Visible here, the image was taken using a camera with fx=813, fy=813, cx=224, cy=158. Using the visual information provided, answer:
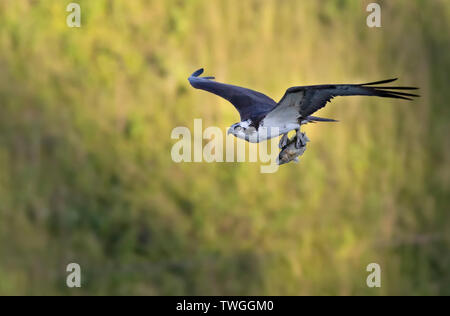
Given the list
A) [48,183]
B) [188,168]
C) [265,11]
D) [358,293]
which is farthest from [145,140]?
[358,293]

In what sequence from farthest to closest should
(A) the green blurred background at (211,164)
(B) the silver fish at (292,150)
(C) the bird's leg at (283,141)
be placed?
(A) the green blurred background at (211,164) → (C) the bird's leg at (283,141) → (B) the silver fish at (292,150)

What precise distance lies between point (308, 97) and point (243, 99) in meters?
1.84

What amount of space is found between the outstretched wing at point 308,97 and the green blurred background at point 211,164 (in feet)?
26.5

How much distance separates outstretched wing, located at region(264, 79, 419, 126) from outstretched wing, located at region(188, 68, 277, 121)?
0.59 metres

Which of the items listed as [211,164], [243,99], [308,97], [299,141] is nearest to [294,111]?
[308,97]

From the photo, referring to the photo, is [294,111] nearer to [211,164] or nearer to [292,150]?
[292,150]

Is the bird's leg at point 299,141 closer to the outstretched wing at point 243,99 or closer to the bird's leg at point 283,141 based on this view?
the bird's leg at point 283,141

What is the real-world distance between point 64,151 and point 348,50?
754 centimetres

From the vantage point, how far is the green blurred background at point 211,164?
15.0 metres

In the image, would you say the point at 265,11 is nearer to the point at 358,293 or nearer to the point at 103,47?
the point at 103,47

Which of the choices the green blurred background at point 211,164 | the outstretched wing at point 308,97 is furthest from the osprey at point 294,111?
the green blurred background at point 211,164

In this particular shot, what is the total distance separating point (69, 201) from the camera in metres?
15.1

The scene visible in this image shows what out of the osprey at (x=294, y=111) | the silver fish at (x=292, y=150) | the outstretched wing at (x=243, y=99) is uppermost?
the outstretched wing at (x=243, y=99)

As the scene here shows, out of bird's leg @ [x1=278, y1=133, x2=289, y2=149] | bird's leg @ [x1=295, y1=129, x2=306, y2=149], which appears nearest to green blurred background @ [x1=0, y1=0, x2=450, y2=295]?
bird's leg @ [x1=278, y1=133, x2=289, y2=149]
